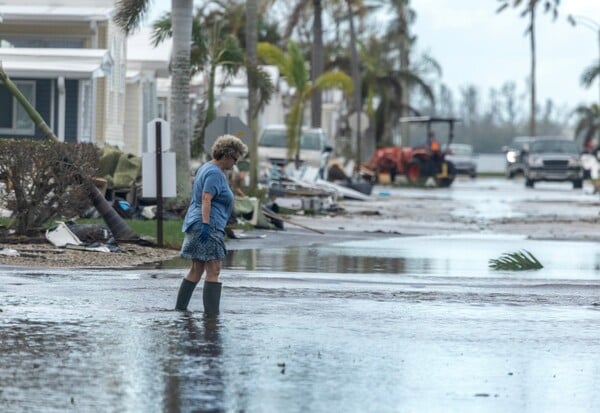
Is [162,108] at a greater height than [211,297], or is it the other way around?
[162,108]

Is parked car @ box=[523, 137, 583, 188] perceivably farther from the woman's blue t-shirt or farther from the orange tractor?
the woman's blue t-shirt

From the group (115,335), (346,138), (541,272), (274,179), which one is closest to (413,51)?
(346,138)

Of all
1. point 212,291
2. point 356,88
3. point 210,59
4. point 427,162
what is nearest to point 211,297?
point 212,291

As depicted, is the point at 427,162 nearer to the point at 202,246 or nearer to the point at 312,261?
the point at 312,261

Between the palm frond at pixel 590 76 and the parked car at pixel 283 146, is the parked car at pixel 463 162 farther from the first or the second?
the parked car at pixel 283 146

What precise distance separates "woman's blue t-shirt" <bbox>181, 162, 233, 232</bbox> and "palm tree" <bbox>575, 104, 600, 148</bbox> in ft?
263

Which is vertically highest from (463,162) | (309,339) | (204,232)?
(204,232)

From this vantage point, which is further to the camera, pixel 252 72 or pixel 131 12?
pixel 252 72

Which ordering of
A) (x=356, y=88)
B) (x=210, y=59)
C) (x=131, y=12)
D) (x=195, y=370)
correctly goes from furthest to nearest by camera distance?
(x=356, y=88) → (x=210, y=59) → (x=131, y=12) → (x=195, y=370)

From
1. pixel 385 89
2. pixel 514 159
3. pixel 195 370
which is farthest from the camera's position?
pixel 514 159

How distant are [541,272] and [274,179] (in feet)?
58.2

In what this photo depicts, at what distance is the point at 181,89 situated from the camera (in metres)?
29.0

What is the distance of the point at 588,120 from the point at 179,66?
75.4 meters

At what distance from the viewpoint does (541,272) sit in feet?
66.3
